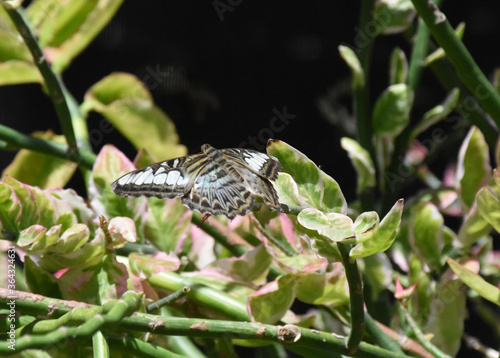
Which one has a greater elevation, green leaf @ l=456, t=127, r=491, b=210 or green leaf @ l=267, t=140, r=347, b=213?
green leaf @ l=267, t=140, r=347, b=213

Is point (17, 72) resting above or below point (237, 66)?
above

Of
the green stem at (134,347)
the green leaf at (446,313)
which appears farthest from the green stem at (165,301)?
the green leaf at (446,313)

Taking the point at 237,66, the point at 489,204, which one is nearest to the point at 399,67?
the point at 489,204

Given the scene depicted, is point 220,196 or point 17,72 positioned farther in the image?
point 17,72

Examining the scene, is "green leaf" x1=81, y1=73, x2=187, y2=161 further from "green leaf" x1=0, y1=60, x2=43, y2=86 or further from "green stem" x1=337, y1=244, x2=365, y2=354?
"green stem" x1=337, y1=244, x2=365, y2=354

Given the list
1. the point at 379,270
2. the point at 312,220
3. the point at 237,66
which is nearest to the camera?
the point at 312,220

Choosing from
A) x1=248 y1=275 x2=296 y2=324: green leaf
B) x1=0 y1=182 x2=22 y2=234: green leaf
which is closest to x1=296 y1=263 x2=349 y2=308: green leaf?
x1=248 y1=275 x2=296 y2=324: green leaf

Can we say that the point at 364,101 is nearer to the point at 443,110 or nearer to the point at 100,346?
the point at 443,110
